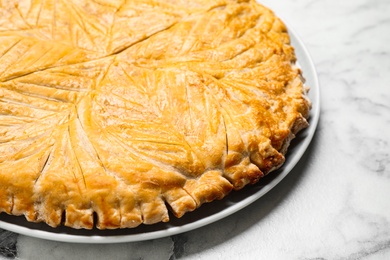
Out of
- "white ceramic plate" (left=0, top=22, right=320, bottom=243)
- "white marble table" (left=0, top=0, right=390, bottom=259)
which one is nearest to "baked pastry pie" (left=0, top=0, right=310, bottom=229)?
"white ceramic plate" (left=0, top=22, right=320, bottom=243)

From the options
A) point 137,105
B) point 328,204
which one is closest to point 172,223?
point 137,105

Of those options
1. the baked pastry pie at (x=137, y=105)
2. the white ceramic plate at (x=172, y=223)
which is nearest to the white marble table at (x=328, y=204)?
the white ceramic plate at (x=172, y=223)

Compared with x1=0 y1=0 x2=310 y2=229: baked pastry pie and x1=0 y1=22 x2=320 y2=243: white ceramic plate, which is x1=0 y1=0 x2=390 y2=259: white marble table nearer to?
x1=0 y1=22 x2=320 y2=243: white ceramic plate

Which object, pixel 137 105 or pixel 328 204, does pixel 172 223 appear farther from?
pixel 328 204

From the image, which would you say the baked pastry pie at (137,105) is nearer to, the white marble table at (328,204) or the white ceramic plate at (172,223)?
the white ceramic plate at (172,223)

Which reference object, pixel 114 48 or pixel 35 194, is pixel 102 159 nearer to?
pixel 35 194

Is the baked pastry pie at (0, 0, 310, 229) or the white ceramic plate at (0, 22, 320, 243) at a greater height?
the baked pastry pie at (0, 0, 310, 229)

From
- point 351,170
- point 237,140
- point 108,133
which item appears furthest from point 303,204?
point 108,133
